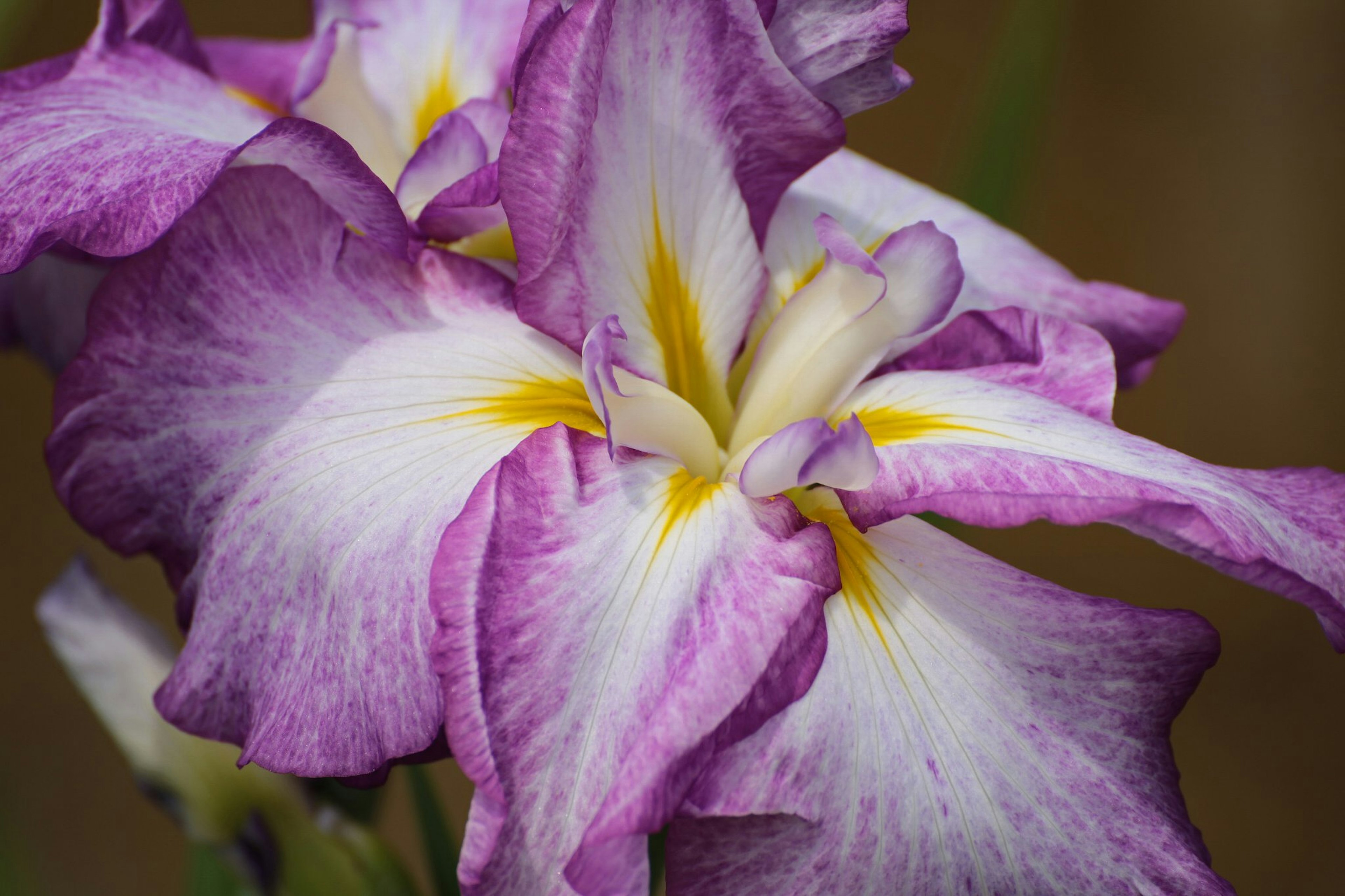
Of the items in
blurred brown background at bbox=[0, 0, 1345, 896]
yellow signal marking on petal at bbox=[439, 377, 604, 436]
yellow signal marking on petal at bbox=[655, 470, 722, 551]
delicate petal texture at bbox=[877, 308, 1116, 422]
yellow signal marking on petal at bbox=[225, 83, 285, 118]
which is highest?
yellow signal marking on petal at bbox=[225, 83, 285, 118]

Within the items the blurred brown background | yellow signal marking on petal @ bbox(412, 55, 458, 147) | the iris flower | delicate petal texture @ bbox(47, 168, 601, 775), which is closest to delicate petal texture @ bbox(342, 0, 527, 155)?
yellow signal marking on petal @ bbox(412, 55, 458, 147)

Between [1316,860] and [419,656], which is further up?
[419,656]

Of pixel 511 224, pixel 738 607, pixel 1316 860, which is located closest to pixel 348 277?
pixel 511 224

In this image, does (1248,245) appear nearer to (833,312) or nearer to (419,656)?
(833,312)

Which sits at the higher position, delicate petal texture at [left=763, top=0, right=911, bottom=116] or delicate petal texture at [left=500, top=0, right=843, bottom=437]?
delicate petal texture at [left=763, top=0, right=911, bottom=116]

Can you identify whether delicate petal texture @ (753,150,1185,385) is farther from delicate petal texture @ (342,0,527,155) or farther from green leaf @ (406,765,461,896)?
green leaf @ (406,765,461,896)

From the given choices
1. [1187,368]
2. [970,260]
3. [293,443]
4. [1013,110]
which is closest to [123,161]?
[293,443]

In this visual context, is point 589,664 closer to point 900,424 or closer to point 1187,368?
point 900,424
